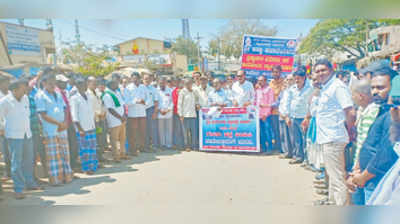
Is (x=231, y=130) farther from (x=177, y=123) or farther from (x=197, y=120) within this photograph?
(x=177, y=123)

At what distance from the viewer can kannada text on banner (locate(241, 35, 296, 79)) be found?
4516 millimetres

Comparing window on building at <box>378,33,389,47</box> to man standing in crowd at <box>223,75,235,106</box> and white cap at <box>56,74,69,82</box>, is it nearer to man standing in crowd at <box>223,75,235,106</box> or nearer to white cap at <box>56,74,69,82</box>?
man standing in crowd at <box>223,75,235,106</box>

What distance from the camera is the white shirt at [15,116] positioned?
3410 mm

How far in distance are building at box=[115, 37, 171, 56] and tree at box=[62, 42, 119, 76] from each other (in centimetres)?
23

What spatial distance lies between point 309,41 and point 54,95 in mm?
3575

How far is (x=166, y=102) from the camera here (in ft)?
19.0

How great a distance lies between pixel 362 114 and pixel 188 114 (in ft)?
11.2

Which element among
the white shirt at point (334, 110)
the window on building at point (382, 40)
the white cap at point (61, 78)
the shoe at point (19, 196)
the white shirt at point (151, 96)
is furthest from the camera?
the white shirt at point (151, 96)

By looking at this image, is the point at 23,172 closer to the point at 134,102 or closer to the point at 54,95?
the point at 54,95

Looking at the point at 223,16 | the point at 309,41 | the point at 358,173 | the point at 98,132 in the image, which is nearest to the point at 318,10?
the point at 223,16

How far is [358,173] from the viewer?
2738 mm

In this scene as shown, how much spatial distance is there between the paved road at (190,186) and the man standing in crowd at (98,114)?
1.48 ft

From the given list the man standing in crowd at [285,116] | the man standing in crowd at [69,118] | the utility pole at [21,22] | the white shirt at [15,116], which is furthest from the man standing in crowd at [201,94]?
the utility pole at [21,22]

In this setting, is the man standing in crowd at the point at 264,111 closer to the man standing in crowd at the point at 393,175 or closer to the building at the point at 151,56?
the building at the point at 151,56
